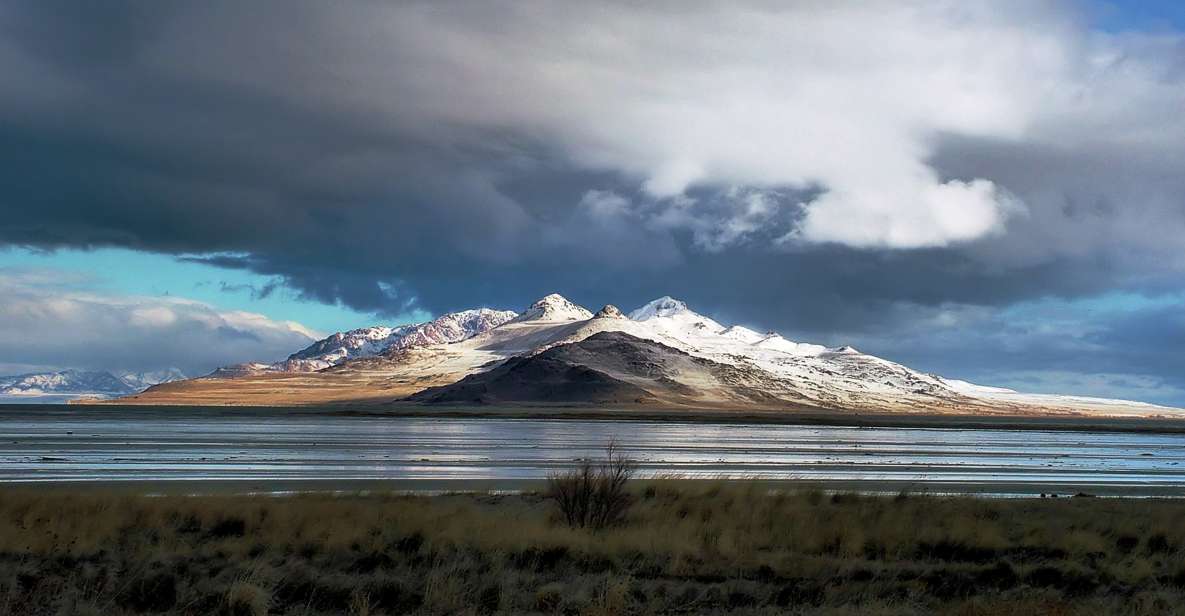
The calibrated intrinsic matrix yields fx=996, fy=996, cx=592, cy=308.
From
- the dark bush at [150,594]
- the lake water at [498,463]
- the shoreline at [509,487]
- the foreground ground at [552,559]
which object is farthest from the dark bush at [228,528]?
the lake water at [498,463]

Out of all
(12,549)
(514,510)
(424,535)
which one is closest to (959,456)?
(514,510)

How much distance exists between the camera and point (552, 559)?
55.9 feet

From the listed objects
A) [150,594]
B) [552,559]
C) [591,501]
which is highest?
[591,501]

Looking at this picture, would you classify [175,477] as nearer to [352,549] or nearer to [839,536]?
[352,549]

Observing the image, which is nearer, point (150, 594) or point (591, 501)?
point (150, 594)

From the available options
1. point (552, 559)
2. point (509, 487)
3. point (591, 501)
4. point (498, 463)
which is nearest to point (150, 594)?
point (552, 559)

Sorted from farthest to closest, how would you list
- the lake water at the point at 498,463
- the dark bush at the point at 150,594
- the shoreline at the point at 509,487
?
the lake water at the point at 498,463, the shoreline at the point at 509,487, the dark bush at the point at 150,594

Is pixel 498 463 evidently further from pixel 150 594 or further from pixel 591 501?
pixel 150 594

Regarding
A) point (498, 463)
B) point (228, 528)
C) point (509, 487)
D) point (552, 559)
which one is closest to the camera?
point (552, 559)

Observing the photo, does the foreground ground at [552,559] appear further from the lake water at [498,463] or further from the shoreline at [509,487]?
the lake water at [498,463]

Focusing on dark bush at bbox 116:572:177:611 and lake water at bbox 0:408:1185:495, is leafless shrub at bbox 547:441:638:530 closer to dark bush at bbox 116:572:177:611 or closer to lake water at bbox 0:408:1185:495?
dark bush at bbox 116:572:177:611

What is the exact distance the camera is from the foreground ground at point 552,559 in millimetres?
13906

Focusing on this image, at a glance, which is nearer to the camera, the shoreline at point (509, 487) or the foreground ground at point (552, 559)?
the foreground ground at point (552, 559)

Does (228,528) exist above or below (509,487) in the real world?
above
